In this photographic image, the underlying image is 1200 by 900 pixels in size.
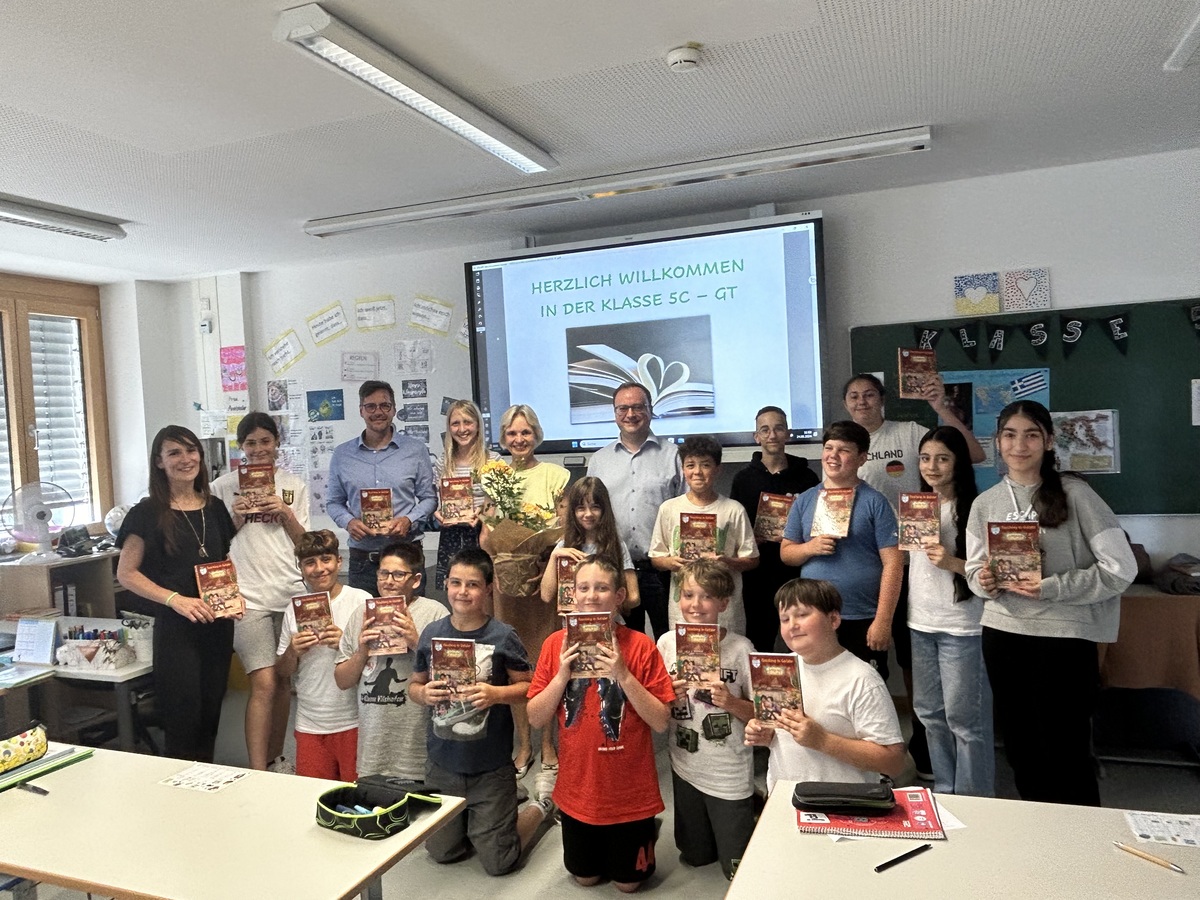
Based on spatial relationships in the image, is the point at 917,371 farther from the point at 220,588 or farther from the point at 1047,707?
the point at 220,588

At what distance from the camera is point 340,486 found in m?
3.99

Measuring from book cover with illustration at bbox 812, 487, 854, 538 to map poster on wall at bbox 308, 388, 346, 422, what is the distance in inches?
144

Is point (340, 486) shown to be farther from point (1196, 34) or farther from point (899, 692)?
point (1196, 34)

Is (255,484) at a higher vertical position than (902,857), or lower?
higher

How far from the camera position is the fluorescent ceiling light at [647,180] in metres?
3.58

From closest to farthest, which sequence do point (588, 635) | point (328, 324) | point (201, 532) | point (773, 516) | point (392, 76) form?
point (588, 635)
point (392, 76)
point (773, 516)
point (201, 532)
point (328, 324)

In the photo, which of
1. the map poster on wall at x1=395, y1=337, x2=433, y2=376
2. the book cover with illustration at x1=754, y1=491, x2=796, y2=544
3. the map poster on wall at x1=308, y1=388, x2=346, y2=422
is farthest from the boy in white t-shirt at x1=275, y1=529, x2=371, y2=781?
the map poster on wall at x1=308, y1=388, x2=346, y2=422

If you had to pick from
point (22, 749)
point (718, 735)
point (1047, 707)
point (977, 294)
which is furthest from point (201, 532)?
point (977, 294)

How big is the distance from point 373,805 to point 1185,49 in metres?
3.16

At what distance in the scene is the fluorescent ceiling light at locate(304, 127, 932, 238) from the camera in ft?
11.7

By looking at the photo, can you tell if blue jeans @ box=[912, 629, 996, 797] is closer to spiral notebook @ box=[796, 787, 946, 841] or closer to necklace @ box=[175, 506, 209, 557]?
spiral notebook @ box=[796, 787, 946, 841]

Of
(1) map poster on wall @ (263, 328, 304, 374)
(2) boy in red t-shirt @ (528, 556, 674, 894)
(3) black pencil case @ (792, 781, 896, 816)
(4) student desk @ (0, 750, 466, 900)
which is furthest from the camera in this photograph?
(1) map poster on wall @ (263, 328, 304, 374)

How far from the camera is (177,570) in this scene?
3.37 meters

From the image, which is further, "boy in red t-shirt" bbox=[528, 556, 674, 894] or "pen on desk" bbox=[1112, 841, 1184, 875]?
"boy in red t-shirt" bbox=[528, 556, 674, 894]
